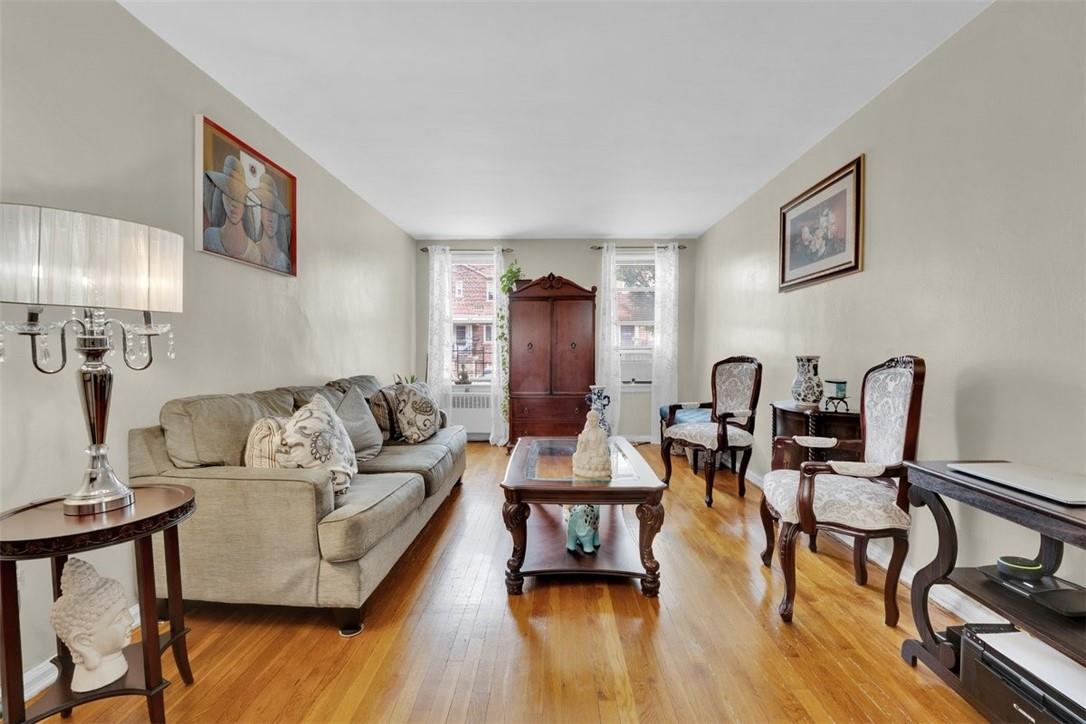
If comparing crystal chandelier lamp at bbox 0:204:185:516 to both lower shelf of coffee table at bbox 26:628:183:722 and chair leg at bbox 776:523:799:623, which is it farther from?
chair leg at bbox 776:523:799:623

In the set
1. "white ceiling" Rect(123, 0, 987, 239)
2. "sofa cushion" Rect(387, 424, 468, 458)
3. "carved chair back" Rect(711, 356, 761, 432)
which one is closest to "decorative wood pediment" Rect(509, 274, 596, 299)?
"white ceiling" Rect(123, 0, 987, 239)

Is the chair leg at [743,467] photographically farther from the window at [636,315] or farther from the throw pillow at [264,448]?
the throw pillow at [264,448]

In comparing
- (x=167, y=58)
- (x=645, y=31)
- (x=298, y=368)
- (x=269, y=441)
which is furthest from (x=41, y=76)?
(x=645, y=31)

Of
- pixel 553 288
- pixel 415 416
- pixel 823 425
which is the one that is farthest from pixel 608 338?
pixel 823 425

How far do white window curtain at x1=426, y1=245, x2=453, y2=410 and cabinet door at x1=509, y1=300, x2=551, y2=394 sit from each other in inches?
38.1

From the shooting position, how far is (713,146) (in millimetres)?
3330

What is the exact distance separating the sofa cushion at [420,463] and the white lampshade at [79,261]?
1.64 m

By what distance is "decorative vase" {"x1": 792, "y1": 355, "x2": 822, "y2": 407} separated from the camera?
293 cm

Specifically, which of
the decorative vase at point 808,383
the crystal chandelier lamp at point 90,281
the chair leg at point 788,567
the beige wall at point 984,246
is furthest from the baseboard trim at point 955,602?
the crystal chandelier lamp at point 90,281

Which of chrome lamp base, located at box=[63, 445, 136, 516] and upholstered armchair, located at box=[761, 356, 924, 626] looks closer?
chrome lamp base, located at box=[63, 445, 136, 516]

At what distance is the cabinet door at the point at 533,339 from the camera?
216 inches

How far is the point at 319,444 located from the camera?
226 centimetres

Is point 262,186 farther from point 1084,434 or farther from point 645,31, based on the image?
point 1084,434

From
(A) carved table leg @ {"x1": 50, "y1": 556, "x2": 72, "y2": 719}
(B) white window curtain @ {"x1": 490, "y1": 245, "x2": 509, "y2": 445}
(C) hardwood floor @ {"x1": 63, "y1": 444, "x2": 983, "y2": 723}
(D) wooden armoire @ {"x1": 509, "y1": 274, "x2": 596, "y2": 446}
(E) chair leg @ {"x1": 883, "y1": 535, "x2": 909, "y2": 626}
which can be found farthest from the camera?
(B) white window curtain @ {"x1": 490, "y1": 245, "x2": 509, "y2": 445}
